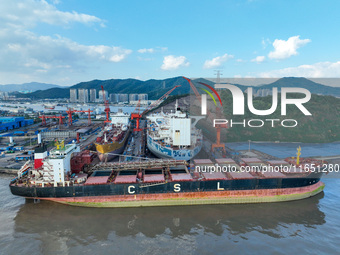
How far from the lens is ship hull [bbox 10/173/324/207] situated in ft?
57.9

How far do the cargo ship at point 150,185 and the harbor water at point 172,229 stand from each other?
82 centimetres

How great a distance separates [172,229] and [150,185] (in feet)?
15.5

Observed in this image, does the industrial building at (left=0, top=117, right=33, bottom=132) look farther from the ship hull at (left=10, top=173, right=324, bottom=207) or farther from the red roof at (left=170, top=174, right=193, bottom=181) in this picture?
the red roof at (left=170, top=174, right=193, bottom=181)

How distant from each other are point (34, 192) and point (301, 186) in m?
27.4

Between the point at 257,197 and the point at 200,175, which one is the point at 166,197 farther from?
the point at 257,197

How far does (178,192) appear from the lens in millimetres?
18438

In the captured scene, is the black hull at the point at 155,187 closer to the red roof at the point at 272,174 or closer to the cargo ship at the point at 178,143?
the red roof at the point at 272,174

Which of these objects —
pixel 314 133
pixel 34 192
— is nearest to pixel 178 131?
pixel 34 192

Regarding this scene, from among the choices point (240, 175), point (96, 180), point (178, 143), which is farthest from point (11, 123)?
point (240, 175)

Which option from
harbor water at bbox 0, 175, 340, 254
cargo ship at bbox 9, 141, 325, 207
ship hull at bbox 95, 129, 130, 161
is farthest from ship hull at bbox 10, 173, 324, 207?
ship hull at bbox 95, 129, 130, 161

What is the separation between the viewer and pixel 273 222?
15.6 m

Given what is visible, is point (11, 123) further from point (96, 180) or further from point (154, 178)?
point (154, 178)

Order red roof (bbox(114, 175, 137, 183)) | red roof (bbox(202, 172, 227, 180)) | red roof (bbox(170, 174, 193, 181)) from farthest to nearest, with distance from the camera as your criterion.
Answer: red roof (bbox(202, 172, 227, 180)) → red roof (bbox(170, 174, 193, 181)) → red roof (bbox(114, 175, 137, 183))

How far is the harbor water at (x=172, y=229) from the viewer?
12656 millimetres
